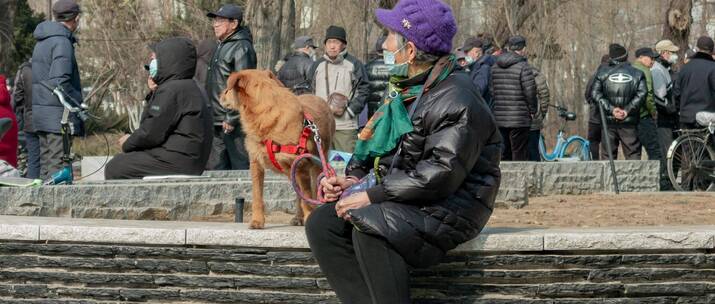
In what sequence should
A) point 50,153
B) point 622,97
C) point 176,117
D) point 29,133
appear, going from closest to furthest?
point 176,117 → point 50,153 → point 29,133 → point 622,97

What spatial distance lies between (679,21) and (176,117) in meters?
17.1

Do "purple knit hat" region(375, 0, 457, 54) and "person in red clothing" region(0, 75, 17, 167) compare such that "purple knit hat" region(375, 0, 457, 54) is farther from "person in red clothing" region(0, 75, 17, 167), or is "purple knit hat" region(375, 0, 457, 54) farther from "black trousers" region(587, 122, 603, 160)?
"black trousers" region(587, 122, 603, 160)

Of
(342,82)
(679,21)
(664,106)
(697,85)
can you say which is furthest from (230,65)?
(679,21)

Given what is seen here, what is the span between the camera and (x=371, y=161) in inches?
233

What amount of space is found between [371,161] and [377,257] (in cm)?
77

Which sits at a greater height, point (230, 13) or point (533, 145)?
point (230, 13)

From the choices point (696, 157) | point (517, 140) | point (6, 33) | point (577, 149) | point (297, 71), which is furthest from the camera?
point (6, 33)

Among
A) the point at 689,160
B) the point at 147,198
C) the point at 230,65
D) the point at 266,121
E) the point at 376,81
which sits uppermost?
the point at 266,121

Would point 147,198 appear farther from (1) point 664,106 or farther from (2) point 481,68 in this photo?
(1) point 664,106

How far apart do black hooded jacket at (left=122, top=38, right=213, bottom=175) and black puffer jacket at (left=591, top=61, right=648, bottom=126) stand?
7500 millimetres

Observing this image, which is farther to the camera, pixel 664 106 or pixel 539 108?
pixel 539 108

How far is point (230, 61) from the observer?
1151 centimetres

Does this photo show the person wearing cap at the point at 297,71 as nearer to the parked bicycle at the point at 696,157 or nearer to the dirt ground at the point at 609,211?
the dirt ground at the point at 609,211

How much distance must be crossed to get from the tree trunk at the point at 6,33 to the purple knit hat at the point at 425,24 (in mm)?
20091
